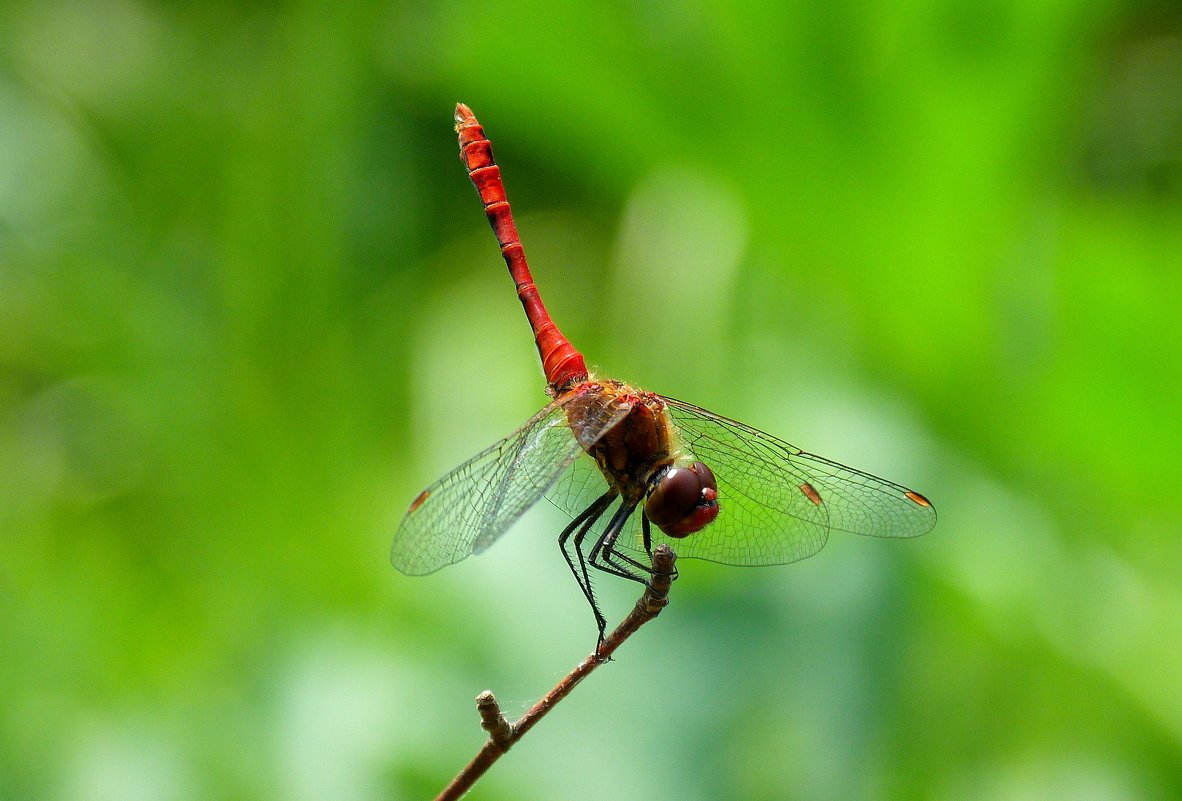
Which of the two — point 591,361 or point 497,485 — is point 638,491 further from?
point 591,361

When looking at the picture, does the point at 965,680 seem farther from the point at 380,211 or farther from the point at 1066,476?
the point at 380,211

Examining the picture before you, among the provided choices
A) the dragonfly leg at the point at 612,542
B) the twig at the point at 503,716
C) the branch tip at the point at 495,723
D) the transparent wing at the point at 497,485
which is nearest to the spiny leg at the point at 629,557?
the dragonfly leg at the point at 612,542

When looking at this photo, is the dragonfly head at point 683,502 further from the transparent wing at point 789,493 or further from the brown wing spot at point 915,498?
the brown wing spot at point 915,498

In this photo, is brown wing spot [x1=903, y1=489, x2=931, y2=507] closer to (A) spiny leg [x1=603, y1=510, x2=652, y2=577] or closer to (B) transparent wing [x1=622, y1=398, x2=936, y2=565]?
(B) transparent wing [x1=622, y1=398, x2=936, y2=565]

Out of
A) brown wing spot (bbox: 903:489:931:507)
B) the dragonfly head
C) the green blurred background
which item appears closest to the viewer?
the dragonfly head

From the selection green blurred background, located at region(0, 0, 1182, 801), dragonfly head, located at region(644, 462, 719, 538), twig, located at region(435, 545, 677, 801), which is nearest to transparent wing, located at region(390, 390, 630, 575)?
dragonfly head, located at region(644, 462, 719, 538)

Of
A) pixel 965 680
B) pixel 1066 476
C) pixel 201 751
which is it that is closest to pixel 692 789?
pixel 965 680
